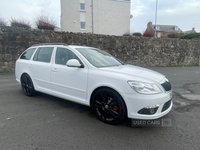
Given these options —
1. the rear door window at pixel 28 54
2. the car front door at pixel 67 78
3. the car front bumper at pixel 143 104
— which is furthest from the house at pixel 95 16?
the car front bumper at pixel 143 104

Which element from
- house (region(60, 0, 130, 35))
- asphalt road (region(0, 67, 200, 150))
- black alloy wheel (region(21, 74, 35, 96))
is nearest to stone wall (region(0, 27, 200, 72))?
black alloy wheel (region(21, 74, 35, 96))

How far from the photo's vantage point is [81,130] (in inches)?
102

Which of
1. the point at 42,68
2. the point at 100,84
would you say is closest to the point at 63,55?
the point at 42,68

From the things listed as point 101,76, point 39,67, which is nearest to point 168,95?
point 101,76

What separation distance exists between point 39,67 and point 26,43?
7002 mm

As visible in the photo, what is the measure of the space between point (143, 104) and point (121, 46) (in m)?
10.9

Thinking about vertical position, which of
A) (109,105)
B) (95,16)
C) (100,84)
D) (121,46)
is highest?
(95,16)

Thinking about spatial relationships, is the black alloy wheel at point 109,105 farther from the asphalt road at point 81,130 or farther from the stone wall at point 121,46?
the stone wall at point 121,46

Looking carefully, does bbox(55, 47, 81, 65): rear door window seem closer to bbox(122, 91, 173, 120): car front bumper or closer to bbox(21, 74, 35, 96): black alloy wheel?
bbox(21, 74, 35, 96): black alloy wheel

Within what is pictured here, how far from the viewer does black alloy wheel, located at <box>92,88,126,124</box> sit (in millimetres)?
2585

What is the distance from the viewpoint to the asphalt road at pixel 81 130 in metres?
2.20

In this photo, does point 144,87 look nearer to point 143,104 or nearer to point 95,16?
point 143,104

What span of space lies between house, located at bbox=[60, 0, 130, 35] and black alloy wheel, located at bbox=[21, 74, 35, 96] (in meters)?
25.1

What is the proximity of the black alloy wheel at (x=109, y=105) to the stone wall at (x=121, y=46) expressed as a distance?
8876mm
